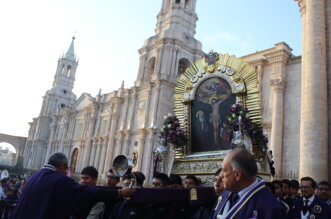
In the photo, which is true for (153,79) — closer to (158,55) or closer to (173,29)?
(158,55)

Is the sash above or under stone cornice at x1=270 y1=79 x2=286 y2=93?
under

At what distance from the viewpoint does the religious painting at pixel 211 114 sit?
340 inches

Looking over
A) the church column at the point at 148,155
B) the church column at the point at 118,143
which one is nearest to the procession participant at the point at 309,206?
the church column at the point at 148,155

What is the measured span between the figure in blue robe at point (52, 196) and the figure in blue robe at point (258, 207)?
6.33ft

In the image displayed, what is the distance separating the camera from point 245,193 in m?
2.44

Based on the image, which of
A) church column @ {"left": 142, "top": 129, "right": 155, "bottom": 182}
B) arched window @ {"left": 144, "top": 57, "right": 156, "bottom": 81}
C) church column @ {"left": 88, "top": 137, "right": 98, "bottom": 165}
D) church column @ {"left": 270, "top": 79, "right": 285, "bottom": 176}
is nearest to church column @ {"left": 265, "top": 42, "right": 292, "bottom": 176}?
church column @ {"left": 270, "top": 79, "right": 285, "bottom": 176}

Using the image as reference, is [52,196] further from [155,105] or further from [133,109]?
[133,109]

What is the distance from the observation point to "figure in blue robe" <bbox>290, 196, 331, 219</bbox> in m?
4.80

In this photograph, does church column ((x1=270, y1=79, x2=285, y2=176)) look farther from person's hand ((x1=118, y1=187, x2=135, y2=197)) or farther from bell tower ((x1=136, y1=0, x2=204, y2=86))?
person's hand ((x1=118, y1=187, x2=135, y2=197))

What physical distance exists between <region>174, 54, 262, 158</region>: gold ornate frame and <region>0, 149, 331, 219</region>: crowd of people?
2.88 metres

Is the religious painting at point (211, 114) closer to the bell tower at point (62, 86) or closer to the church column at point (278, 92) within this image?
the church column at point (278, 92)

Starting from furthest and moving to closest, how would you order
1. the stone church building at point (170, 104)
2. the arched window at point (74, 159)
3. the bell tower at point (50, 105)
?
the bell tower at point (50, 105) → the arched window at point (74, 159) → the stone church building at point (170, 104)

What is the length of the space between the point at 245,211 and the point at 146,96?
27.0 m

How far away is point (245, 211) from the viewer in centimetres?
233
